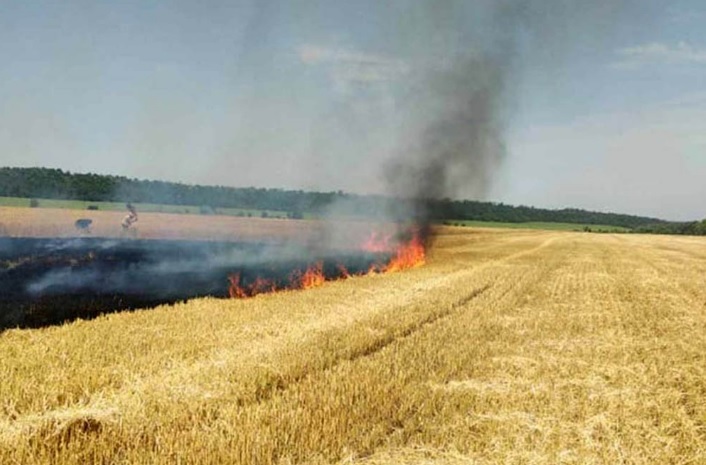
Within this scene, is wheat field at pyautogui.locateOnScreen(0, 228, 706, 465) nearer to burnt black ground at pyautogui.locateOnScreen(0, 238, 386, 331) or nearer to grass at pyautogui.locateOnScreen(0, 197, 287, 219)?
burnt black ground at pyautogui.locateOnScreen(0, 238, 386, 331)

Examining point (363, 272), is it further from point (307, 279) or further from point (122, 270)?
point (122, 270)

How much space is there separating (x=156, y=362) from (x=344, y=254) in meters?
22.3

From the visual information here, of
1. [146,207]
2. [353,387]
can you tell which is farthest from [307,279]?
[146,207]

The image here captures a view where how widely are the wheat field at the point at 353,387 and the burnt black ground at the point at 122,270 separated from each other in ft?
5.50

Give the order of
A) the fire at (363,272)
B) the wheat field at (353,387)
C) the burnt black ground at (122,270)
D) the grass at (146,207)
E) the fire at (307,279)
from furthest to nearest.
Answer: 1. the grass at (146,207)
2. the fire at (307,279)
3. the fire at (363,272)
4. the burnt black ground at (122,270)
5. the wheat field at (353,387)

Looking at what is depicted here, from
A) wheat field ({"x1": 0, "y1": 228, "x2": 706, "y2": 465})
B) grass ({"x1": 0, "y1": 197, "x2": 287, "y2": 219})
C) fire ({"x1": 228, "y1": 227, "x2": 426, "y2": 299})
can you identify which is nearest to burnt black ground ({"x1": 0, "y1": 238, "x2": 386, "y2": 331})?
fire ({"x1": 228, "y1": 227, "x2": 426, "y2": 299})

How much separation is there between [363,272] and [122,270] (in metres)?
9.45

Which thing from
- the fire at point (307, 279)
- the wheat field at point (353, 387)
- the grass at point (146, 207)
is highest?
the grass at point (146, 207)

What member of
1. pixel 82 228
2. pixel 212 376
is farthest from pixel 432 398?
pixel 82 228

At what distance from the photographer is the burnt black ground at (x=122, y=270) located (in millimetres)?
13445

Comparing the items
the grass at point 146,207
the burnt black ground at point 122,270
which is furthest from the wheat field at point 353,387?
the grass at point 146,207

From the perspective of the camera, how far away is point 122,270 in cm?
2042

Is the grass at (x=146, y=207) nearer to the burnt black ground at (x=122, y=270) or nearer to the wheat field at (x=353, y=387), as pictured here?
the burnt black ground at (x=122, y=270)

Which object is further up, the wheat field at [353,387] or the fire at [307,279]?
the wheat field at [353,387]
